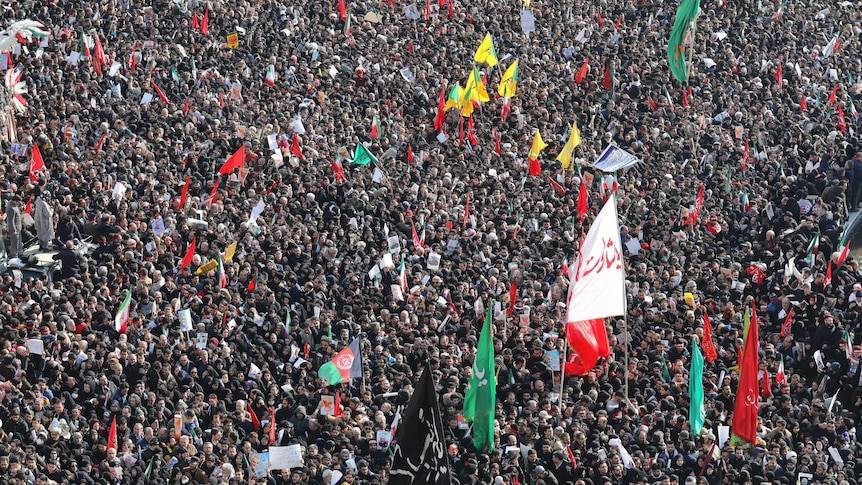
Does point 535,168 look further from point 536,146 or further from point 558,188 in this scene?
point 558,188

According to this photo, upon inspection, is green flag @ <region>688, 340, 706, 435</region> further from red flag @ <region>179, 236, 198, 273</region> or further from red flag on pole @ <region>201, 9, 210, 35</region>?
red flag on pole @ <region>201, 9, 210, 35</region>

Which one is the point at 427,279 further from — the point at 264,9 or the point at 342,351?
the point at 264,9

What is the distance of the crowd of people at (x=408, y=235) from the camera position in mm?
19641

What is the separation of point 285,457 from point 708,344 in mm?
6822

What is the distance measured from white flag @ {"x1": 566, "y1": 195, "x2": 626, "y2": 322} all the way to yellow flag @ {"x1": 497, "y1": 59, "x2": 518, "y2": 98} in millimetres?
13559

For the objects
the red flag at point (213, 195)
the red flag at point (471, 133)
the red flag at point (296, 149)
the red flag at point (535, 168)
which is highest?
the red flag at point (471, 133)

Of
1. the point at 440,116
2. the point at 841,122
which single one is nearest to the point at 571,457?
the point at 440,116

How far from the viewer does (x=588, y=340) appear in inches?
813

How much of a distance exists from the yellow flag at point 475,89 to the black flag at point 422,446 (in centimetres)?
1826

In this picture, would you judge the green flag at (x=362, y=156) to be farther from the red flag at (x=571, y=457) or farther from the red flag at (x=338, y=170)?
the red flag at (x=571, y=457)

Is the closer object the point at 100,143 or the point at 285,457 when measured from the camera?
the point at 285,457

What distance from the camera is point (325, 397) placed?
2028 cm

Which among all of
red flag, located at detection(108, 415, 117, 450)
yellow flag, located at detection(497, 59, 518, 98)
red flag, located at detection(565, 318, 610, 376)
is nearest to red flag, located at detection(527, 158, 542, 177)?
yellow flag, located at detection(497, 59, 518, 98)

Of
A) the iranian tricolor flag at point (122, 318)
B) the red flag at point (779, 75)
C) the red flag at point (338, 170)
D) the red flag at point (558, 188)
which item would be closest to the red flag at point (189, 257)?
the iranian tricolor flag at point (122, 318)
